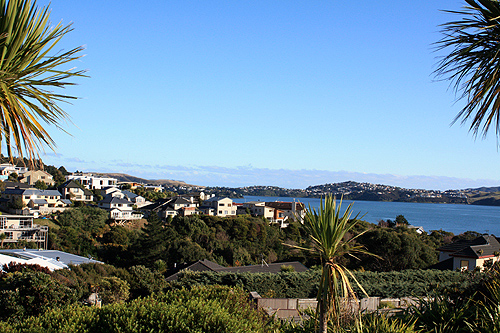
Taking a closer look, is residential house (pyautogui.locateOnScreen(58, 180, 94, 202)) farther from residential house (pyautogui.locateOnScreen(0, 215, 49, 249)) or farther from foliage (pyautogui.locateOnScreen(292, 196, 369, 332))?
foliage (pyautogui.locateOnScreen(292, 196, 369, 332))

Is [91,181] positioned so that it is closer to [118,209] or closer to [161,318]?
[118,209]

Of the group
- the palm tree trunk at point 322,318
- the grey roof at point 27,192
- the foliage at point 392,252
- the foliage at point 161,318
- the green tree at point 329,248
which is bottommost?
the foliage at point 392,252

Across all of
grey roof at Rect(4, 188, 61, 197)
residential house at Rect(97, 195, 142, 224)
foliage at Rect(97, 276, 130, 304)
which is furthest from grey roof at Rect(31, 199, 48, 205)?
foliage at Rect(97, 276, 130, 304)

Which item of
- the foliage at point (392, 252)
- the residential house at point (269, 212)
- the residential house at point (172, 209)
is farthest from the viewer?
the residential house at point (269, 212)

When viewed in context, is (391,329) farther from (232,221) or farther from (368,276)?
(232,221)

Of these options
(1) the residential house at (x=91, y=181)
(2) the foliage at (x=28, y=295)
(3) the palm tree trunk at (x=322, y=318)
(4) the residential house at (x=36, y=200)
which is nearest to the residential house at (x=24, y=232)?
(4) the residential house at (x=36, y=200)

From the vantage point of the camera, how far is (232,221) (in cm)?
5272

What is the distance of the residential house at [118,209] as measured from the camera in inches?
2250

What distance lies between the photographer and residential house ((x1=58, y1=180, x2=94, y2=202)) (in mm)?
64213

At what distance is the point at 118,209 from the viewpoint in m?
58.4

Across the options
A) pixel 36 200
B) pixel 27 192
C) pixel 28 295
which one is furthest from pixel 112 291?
pixel 27 192

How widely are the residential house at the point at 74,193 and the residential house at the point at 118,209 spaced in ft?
18.6

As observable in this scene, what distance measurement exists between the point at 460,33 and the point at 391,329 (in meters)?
3.52

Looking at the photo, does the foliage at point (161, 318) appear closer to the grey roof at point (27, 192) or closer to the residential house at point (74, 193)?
the grey roof at point (27, 192)
